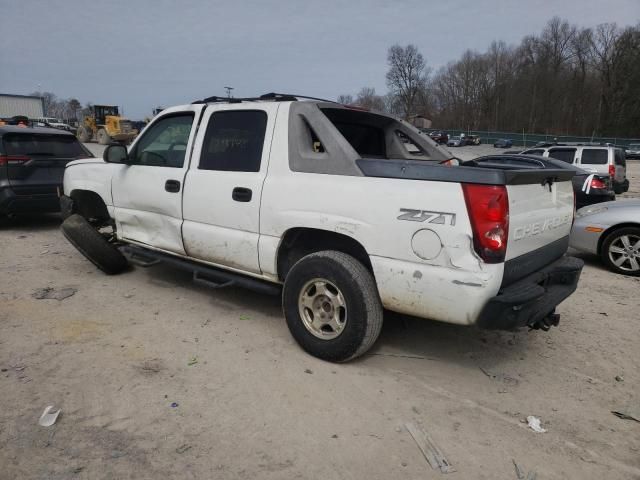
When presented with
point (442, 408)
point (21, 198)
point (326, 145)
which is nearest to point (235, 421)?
point (442, 408)

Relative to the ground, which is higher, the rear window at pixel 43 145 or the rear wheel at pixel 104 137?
the rear wheel at pixel 104 137

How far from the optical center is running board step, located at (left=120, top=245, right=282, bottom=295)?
382 centimetres

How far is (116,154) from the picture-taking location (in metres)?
4.61

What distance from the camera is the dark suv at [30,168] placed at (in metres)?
7.09

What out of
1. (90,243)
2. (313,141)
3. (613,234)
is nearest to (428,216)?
(313,141)

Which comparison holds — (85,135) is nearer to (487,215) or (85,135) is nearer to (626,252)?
(626,252)

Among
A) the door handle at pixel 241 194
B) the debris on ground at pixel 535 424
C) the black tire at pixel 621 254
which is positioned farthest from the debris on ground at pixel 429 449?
the black tire at pixel 621 254

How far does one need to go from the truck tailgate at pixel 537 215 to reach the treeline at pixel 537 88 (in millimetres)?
68117

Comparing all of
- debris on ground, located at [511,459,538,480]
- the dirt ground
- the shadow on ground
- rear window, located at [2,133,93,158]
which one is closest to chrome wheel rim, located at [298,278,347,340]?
the dirt ground

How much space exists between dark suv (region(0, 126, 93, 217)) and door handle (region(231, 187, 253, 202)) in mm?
5095

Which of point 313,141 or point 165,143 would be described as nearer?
point 313,141

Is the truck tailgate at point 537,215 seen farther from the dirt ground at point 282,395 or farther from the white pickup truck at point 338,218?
the dirt ground at point 282,395

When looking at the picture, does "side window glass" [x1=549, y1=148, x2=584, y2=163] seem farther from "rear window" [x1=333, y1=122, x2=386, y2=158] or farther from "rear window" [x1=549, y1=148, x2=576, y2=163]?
"rear window" [x1=333, y1=122, x2=386, y2=158]

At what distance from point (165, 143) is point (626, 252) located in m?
5.87
